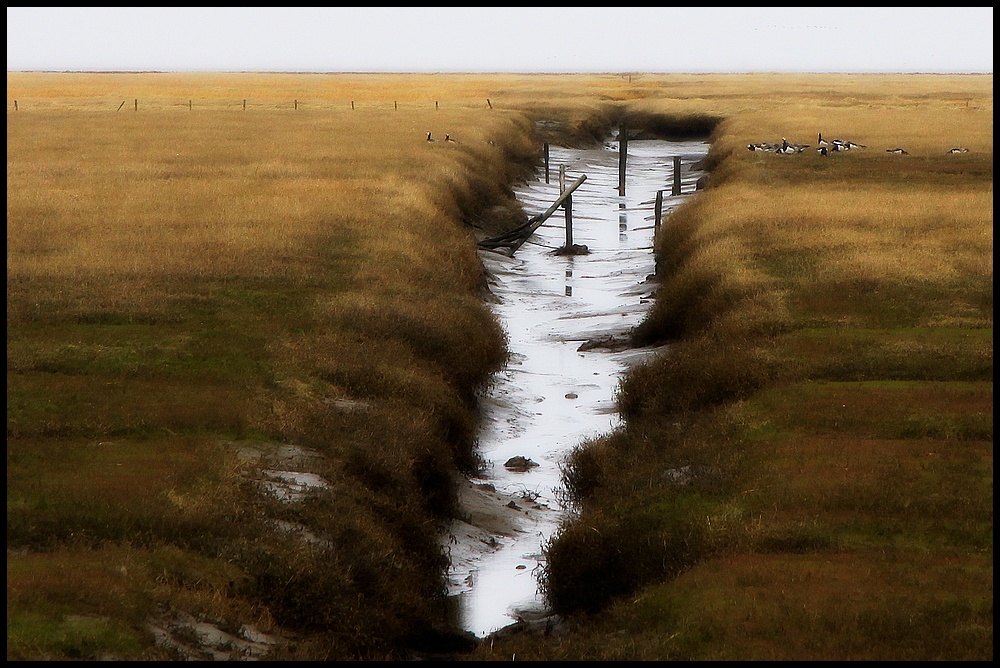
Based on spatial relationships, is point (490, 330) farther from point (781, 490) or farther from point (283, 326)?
point (781, 490)

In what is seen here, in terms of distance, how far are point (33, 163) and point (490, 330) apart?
23323 mm

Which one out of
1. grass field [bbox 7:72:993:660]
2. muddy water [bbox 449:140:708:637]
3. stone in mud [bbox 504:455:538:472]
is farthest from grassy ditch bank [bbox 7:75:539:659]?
stone in mud [bbox 504:455:538:472]

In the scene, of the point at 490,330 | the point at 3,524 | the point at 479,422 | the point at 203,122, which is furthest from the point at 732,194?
the point at 203,122

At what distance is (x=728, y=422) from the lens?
14219 mm

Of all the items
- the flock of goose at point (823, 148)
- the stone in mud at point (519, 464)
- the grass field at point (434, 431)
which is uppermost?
the flock of goose at point (823, 148)

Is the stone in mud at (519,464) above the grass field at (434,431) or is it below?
below

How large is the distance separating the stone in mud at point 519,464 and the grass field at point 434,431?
1.85 feet

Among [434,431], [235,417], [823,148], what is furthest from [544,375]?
[823,148]

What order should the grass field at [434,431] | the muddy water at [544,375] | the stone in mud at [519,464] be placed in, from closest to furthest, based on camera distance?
1. the grass field at [434,431]
2. the muddy water at [544,375]
3. the stone in mud at [519,464]

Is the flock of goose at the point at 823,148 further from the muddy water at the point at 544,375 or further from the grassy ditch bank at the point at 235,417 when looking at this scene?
the grassy ditch bank at the point at 235,417

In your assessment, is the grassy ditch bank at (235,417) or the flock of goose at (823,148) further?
the flock of goose at (823,148)

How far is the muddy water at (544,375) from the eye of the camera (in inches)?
497

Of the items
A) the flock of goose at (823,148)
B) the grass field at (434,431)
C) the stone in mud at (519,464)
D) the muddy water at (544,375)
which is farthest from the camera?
the flock of goose at (823,148)

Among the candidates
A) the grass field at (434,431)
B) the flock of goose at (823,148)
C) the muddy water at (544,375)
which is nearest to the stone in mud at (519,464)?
the muddy water at (544,375)
